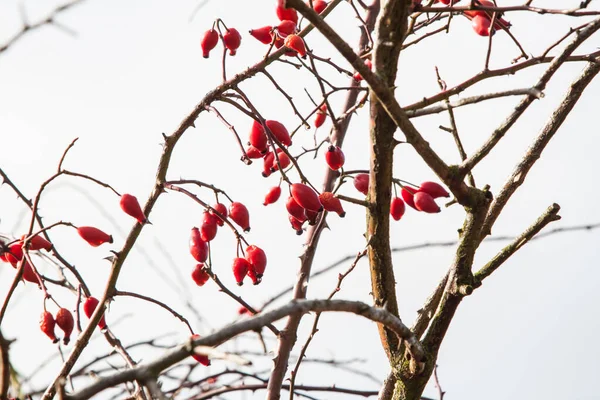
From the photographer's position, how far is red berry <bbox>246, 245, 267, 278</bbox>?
8.38 ft

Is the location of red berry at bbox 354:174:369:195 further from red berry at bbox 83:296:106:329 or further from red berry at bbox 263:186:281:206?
red berry at bbox 83:296:106:329

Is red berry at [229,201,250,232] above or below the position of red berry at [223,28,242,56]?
below

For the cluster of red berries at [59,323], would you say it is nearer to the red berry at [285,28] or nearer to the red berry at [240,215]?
the red berry at [240,215]

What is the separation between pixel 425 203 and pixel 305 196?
0.39 m

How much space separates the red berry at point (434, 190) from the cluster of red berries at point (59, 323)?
1.17 m

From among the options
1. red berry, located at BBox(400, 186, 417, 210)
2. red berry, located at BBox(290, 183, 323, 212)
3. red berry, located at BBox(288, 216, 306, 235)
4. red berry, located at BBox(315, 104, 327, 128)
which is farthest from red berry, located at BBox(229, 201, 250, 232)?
red berry, located at BBox(315, 104, 327, 128)

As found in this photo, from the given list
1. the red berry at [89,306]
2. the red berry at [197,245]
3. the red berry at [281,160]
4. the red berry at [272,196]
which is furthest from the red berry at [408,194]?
the red berry at [89,306]

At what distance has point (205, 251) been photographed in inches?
99.0

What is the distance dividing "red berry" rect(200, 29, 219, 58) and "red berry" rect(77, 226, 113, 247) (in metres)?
0.80

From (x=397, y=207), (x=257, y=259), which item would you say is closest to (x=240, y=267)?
(x=257, y=259)

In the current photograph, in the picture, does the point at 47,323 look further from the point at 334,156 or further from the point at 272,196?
the point at 334,156

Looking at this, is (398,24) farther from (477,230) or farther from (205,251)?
(205,251)

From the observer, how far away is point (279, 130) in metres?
2.47

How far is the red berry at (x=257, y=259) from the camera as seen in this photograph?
101 inches
